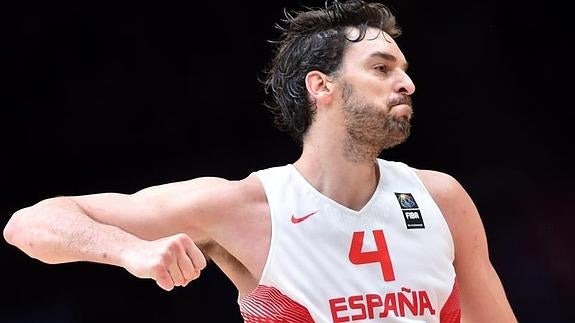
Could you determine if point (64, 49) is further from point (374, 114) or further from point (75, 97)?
point (374, 114)

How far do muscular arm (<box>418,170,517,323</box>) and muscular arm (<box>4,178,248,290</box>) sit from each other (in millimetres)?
801

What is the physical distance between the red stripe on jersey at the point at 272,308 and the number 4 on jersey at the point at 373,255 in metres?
0.26

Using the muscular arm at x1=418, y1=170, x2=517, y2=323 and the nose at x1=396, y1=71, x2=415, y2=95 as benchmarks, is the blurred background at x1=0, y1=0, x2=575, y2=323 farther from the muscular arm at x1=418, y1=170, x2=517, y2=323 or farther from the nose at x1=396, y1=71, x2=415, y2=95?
the nose at x1=396, y1=71, x2=415, y2=95

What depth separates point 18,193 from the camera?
6359 millimetres

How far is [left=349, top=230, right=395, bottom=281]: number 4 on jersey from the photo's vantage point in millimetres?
3393

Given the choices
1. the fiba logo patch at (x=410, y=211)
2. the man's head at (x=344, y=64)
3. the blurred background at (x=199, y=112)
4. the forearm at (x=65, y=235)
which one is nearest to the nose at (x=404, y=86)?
the man's head at (x=344, y=64)

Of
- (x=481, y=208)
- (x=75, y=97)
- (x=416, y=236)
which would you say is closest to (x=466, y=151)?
(x=481, y=208)

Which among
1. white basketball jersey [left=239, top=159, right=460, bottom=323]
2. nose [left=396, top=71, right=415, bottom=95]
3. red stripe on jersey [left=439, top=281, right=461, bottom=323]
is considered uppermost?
nose [left=396, top=71, right=415, bottom=95]

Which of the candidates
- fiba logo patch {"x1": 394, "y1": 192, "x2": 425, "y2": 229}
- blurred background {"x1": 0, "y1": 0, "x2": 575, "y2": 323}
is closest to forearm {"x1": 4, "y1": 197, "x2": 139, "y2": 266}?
fiba logo patch {"x1": 394, "y1": 192, "x2": 425, "y2": 229}

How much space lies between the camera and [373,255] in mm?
3412

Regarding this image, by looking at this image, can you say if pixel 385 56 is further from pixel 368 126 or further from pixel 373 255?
pixel 373 255

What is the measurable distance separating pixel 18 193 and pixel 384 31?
335 cm

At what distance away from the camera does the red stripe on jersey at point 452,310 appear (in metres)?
3.44

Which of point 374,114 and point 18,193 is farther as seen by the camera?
point 18,193
